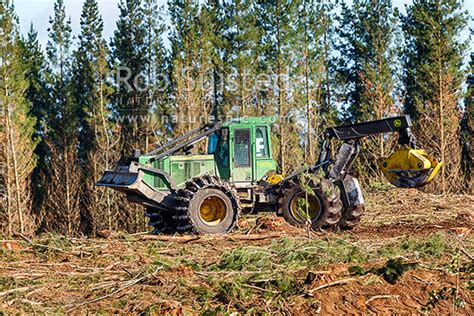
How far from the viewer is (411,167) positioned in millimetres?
12820

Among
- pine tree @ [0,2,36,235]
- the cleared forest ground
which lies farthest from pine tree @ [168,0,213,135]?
the cleared forest ground

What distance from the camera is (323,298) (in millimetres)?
7094

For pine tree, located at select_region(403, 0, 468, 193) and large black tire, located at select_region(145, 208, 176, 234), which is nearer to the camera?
large black tire, located at select_region(145, 208, 176, 234)

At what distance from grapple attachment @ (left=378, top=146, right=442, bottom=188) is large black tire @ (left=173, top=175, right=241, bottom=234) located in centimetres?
295

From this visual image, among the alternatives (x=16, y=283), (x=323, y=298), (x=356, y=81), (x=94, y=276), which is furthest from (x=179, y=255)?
(x=356, y=81)

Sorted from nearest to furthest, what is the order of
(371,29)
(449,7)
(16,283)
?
(16,283) → (449,7) → (371,29)

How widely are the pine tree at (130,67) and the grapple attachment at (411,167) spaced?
82.4 ft

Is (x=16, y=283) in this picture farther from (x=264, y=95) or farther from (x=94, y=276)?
(x=264, y=95)

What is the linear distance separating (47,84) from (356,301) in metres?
35.1

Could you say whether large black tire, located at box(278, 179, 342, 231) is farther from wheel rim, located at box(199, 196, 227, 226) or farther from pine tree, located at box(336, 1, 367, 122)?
pine tree, located at box(336, 1, 367, 122)

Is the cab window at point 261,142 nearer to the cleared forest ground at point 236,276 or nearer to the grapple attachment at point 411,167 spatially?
the grapple attachment at point 411,167

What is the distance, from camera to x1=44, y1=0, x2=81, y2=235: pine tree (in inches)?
1388

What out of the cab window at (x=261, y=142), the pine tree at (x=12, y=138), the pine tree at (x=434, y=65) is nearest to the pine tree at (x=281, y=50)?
the pine tree at (x=434, y=65)

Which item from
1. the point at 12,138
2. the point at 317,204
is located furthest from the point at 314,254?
the point at 12,138
